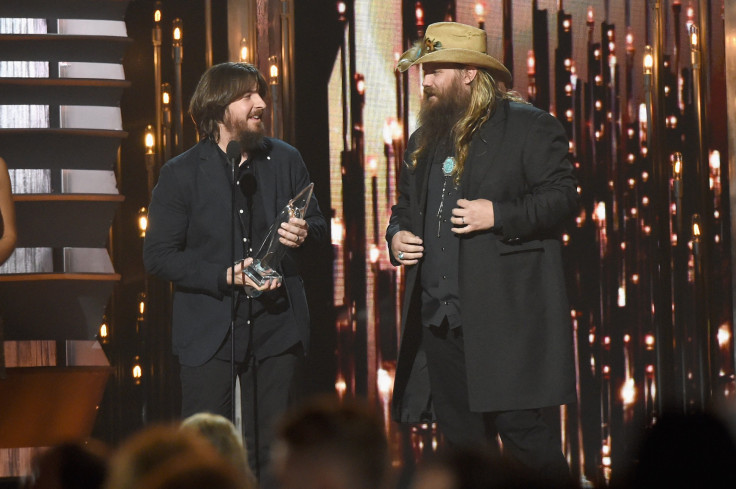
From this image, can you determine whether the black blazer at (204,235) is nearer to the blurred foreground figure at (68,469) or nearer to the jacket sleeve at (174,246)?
the jacket sleeve at (174,246)

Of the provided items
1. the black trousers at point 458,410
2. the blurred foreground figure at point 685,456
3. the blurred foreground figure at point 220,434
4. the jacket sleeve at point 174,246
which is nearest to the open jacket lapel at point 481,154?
the black trousers at point 458,410

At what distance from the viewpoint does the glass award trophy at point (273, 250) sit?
3801 millimetres

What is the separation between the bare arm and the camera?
4.42 metres

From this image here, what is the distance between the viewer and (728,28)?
517 centimetres

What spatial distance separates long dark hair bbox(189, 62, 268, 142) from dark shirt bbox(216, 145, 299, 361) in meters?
0.23

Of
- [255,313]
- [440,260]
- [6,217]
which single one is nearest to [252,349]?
[255,313]

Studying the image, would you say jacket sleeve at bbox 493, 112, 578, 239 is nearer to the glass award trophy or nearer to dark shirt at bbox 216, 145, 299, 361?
the glass award trophy

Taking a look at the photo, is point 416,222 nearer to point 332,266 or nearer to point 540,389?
point 540,389

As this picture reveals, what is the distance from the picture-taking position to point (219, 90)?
4031 mm

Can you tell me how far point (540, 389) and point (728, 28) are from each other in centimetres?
235

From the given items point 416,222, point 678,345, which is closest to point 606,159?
point 678,345

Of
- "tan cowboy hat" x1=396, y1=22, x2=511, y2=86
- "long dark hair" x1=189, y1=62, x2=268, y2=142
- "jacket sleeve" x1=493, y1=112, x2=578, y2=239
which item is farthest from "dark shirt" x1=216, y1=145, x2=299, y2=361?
"jacket sleeve" x1=493, y1=112, x2=578, y2=239

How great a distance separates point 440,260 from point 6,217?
181 cm

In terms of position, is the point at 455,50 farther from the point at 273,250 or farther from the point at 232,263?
the point at 232,263
